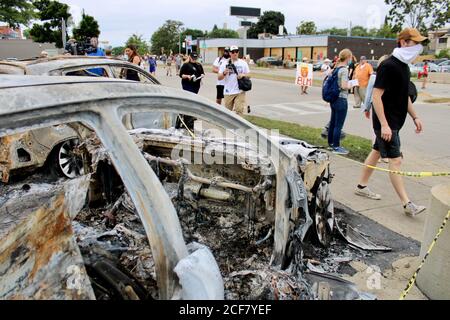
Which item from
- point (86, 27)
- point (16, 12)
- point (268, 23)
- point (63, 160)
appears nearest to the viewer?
point (63, 160)

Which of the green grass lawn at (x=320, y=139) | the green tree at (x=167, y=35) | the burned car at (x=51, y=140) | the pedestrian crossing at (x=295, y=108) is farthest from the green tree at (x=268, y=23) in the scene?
the burned car at (x=51, y=140)

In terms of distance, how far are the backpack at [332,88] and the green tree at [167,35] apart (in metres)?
95.7

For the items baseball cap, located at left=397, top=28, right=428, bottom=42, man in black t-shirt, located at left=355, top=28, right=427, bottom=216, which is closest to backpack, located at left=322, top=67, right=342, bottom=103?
man in black t-shirt, located at left=355, top=28, right=427, bottom=216

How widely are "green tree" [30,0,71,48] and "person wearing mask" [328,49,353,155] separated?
3703cm

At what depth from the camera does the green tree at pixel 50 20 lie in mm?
38438

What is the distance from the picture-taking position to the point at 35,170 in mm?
5082

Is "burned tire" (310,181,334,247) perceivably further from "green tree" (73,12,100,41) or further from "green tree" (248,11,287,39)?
"green tree" (248,11,287,39)

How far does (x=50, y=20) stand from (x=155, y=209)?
44.3 meters

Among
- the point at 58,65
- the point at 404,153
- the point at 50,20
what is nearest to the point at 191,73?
the point at 58,65

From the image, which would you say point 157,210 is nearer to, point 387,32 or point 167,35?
point 387,32

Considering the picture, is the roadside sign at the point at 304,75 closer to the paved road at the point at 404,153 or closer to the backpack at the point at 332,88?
the paved road at the point at 404,153

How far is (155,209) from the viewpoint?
67.0 inches

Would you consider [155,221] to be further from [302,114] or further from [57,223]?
[302,114]

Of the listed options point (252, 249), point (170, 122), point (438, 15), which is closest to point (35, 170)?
point (170, 122)
